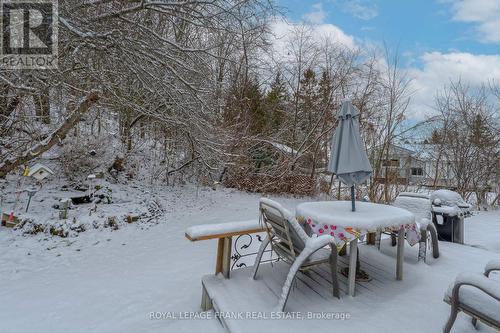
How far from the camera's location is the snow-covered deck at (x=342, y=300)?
1.91 metres

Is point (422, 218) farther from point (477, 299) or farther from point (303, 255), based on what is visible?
point (303, 255)

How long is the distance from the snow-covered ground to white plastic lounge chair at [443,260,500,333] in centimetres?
51

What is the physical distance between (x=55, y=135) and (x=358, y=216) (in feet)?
16.0

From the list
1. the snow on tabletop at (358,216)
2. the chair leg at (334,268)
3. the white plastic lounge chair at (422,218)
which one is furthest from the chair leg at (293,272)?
the white plastic lounge chair at (422,218)

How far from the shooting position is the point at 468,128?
29.0ft

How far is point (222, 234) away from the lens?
2361mm

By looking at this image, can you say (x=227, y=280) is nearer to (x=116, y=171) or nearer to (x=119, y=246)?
(x=119, y=246)

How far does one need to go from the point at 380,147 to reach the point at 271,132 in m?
3.81

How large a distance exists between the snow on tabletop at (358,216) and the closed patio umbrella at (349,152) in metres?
0.19

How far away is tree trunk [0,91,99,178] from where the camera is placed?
4.30 m

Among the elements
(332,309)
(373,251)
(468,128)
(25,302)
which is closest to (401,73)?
(468,128)

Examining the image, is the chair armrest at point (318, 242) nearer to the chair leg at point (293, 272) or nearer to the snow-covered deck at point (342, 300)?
the chair leg at point (293, 272)

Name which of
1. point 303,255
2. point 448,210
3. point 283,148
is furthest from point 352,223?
point 283,148

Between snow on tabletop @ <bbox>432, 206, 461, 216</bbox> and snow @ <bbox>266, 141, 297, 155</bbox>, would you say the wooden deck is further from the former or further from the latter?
snow @ <bbox>266, 141, 297, 155</bbox>
